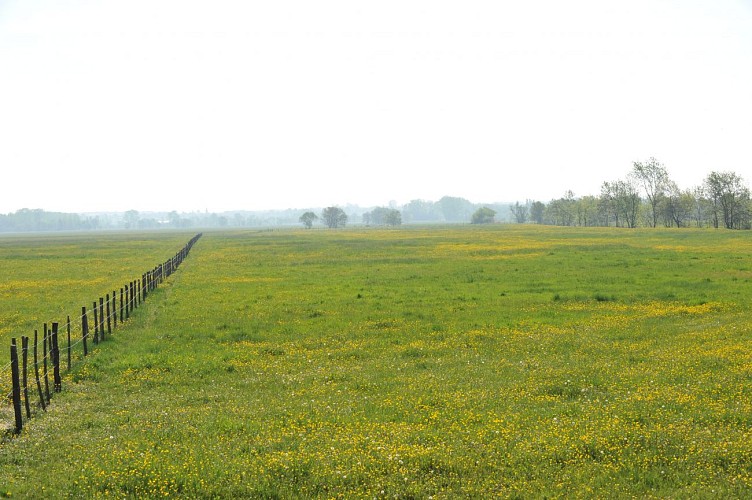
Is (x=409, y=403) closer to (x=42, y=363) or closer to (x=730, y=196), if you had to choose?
(x=42, y=363)

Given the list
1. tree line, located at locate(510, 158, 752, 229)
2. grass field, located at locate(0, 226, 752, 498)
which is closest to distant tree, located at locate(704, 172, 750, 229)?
tree line, located at locate(510, 158, 752, 229)

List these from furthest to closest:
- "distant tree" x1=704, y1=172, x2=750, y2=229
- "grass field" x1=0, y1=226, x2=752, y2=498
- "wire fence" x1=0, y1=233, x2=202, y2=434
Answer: "distant tree" x1=704, y1=172, x2=750, y2=229 → "wire fence" x1=0, y1=233, x2=202, y2=434 → "grass field" x1=0, y1=226, x2=752, y2=498

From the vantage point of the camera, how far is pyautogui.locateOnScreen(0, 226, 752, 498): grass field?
1071cm

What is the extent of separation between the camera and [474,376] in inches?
683

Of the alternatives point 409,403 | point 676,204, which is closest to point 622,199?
point 676,204

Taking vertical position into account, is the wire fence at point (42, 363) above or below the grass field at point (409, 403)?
above

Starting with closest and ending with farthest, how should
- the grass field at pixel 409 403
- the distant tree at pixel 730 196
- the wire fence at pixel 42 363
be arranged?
1. the grass field at pixel 409 403
2. the wire fence at pixel 42 363
3. the distant tree at pixel 730 196

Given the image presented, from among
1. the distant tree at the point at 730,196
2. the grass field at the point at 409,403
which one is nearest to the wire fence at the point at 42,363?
the grass field at the point at 409,403

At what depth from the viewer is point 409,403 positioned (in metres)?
14.9

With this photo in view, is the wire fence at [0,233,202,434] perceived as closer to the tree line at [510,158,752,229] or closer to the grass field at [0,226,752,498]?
the grass field at [0,226,752,498]

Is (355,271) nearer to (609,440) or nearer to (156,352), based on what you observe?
(156,352)

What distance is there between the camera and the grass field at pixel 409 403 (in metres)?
10.7

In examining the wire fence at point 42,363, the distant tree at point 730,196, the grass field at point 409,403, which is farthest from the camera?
the distant tree at point 730,196

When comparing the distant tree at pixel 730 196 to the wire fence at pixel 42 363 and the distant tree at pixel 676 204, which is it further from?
the wire fence at pixel 42 363
